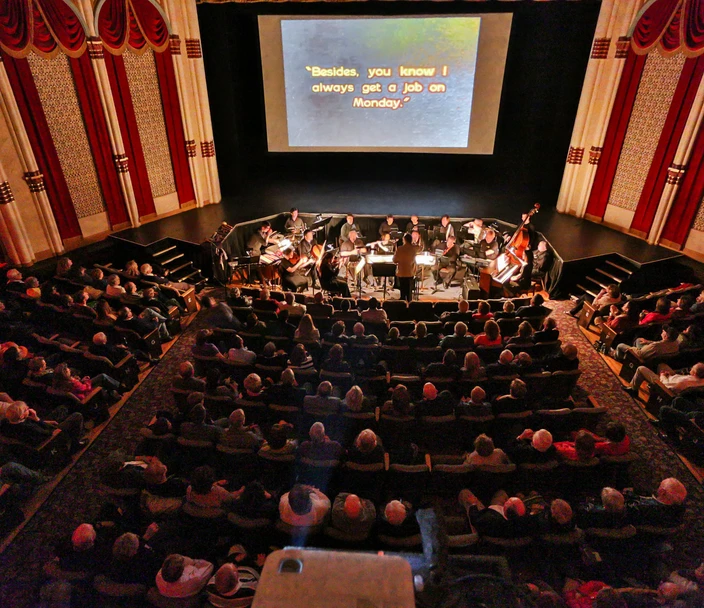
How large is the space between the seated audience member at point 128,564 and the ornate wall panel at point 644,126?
1094 cm

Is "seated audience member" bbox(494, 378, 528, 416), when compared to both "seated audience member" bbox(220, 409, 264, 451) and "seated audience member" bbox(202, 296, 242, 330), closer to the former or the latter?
"seated audience member" bbox(220, 409, 264, 451)

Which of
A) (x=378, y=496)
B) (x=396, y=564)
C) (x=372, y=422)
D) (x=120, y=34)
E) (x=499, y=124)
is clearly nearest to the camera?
(x=396, y=564)

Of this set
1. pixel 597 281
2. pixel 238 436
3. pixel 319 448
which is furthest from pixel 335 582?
pixel 597 281

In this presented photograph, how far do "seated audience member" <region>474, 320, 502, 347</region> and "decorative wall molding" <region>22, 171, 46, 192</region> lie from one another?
28.2 feet

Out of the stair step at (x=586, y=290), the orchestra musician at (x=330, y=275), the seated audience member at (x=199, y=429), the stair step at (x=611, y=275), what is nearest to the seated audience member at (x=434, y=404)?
the seated audience member at (x=199, y=429)

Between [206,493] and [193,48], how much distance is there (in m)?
10.9

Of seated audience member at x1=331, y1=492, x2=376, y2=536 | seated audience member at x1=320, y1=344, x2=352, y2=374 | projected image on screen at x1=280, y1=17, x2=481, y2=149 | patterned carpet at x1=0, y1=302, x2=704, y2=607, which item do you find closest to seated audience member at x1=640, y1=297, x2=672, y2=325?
patterned carpet at x1=0, y1=302, x2=704, y2=607

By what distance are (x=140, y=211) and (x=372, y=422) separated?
351 inches

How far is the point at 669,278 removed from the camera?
8773 millimetres

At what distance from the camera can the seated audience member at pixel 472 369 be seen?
17.1 feet

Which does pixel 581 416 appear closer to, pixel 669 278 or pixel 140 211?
pixel 669 278

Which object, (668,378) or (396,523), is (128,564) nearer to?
(396,523)

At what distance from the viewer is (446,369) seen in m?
5.31

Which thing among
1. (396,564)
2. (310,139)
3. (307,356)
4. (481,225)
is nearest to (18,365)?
(307,356)
